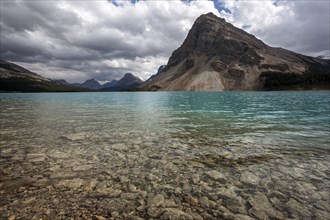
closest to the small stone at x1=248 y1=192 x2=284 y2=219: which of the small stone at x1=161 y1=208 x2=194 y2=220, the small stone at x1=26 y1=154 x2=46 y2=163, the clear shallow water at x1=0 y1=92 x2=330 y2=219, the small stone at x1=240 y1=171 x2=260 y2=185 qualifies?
the clear shallow water at x1=0 y1=92 x2=330 y2=219

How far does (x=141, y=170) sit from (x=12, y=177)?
197 inches

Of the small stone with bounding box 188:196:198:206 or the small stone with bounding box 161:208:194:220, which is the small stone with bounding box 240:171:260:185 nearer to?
the small stone with bounding box 188:196:198:206

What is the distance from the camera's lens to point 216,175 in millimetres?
8773

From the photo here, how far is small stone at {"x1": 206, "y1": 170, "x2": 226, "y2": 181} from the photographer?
8469 mm

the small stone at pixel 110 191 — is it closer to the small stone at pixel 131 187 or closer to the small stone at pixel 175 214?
the small stone at pixel 131 187

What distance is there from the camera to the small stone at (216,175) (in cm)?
847

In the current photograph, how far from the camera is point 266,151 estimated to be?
39.8 feet

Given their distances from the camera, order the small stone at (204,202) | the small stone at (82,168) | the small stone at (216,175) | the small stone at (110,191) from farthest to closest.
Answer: the small stone at (82,168)
the small stone at (216,175)
the small stone at (110,191)
the small stone at (204,202)

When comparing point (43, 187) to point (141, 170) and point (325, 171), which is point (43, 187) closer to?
point (141, 170)

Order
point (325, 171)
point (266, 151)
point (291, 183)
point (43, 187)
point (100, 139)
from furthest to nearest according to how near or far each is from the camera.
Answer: point (100, 139) < point (266, 151) < point (325, 171) < point (291, 183) < point (43, 187)

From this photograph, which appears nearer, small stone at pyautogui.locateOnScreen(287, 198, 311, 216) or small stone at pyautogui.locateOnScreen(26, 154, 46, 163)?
small stone at pyautogui.locateOnScreen(287, 198, 311, 216)

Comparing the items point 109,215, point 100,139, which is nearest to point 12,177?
point 109,215

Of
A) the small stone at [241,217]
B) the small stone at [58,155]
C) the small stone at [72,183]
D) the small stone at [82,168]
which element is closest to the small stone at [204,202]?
the small stone at [241,217]

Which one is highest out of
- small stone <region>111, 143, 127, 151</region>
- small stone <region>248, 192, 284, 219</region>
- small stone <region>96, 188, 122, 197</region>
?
small stone <region>96, 188, 122, 197</region>
